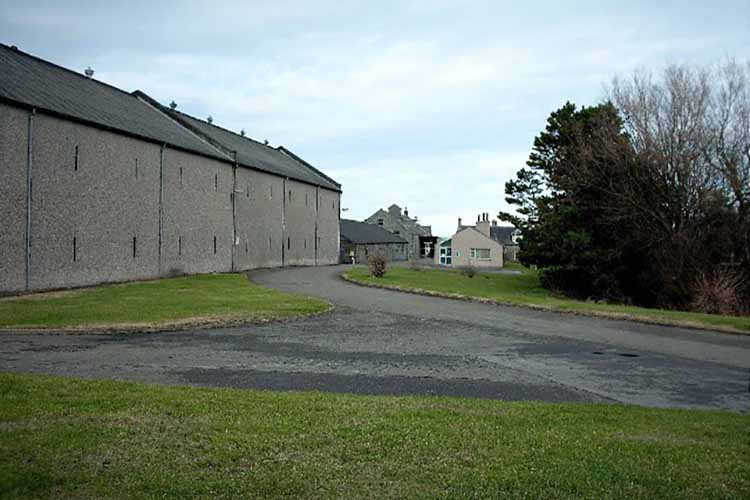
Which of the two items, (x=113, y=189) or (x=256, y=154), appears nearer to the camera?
(x=113, y=189)

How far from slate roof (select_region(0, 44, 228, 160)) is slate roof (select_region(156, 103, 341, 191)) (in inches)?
79.5

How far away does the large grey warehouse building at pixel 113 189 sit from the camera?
23234 mm

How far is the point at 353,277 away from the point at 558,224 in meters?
12.4

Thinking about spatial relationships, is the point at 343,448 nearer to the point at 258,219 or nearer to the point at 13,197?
the point at 13,197

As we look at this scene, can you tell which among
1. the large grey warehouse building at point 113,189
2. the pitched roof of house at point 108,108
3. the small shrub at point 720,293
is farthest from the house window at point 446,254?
the small shrub at point 720,293

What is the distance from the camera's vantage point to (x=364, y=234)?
7581 centimetres

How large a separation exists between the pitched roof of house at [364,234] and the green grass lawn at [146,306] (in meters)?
43.5

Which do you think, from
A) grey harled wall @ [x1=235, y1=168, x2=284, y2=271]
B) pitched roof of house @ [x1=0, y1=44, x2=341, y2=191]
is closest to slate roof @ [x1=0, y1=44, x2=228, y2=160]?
pitched roof of house @ [x1=0, y1=44, x2=341, y2=191]

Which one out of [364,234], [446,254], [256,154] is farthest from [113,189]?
[446,254]

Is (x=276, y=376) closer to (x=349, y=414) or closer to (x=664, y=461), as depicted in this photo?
(x=349, y=414)

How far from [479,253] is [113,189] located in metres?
50.5

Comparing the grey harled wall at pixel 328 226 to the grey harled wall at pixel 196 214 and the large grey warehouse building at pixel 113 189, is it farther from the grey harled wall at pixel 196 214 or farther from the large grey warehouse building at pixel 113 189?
the grey harled wall at pixel 196 214

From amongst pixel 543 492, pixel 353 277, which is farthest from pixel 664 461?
pixel 353 277

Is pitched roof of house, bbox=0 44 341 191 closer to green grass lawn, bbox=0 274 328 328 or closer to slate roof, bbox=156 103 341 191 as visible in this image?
slate roof, bbox=156 103 341 191
